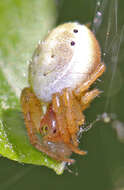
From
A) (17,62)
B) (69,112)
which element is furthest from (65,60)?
(17,62)

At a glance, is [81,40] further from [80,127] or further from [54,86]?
[80,127]

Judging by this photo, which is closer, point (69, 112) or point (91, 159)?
point (69, 112)

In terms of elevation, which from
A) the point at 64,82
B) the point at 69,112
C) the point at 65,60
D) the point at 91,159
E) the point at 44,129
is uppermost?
the point at 65,60

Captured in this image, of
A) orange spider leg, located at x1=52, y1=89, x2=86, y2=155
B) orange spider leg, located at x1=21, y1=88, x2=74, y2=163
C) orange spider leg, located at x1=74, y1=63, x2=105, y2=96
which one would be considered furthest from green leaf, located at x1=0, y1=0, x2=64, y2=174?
orange spider leg, located at x1=74, y1=63, x2=105, y2=96

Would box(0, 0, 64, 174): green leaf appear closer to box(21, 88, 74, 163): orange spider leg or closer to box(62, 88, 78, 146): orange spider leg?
box(21, 88, 74, 163): orange spider leg

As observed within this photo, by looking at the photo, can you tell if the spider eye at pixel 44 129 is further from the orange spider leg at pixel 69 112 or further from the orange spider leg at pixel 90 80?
the orange spider leg at pixel 90 80

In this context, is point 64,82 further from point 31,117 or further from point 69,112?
point 31,117

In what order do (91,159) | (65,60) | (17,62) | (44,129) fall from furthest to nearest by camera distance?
(91,159) < (17,62) < (44,129) < (65,60)
